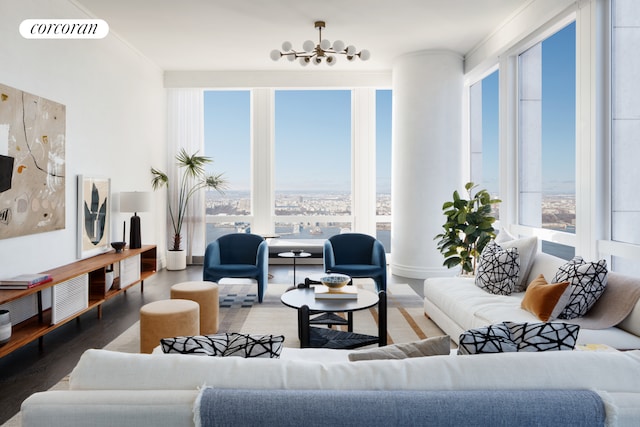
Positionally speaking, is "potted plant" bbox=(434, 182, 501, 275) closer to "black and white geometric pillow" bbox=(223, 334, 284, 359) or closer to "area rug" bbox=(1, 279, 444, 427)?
"area rug" bbox=(1, 279, 444, 427)

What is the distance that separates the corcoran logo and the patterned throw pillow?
123 inches

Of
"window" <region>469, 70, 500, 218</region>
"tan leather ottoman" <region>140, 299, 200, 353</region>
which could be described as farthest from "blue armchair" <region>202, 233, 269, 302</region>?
"window" <region>469, 70, 500, 218</region>

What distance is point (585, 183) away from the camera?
390 cm

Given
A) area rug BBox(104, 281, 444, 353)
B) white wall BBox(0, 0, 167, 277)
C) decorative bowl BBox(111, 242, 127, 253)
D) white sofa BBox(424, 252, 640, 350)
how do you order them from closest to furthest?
white sofa BBox(424, 252, 640, 350), white wall BBox(0, 0, 167, 277), area rug BBox(104, 281, 444, 353), decorative bowl BBox(111, 242, 127, 253)

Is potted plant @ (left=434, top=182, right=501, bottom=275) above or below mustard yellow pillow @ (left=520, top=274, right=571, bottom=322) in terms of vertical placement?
above

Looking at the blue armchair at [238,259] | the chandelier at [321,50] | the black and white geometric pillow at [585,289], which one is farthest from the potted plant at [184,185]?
the black and white geometric pillow at [585,289]

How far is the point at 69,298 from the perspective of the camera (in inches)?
154

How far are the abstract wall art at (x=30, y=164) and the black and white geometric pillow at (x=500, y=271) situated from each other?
3.98 meters

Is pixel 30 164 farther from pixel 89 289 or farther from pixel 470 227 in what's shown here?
pixel 470 227

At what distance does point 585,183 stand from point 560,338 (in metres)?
2.85

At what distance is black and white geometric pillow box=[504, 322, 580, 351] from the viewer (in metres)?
1.55

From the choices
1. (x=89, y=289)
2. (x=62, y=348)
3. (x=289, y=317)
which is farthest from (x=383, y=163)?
(x=62, y=348)

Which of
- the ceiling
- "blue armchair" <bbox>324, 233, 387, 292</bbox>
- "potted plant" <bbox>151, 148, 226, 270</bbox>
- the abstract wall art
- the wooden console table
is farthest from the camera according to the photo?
"potted plant" <bbox>151, 148, 226, 270</bbox>

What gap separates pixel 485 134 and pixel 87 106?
5.10 metres
